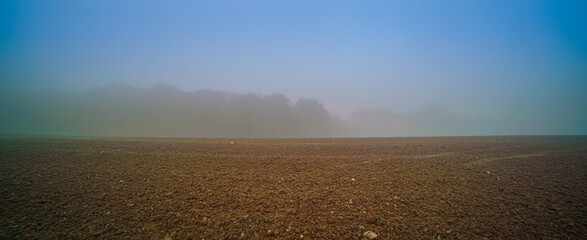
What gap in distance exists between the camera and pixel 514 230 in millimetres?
4031

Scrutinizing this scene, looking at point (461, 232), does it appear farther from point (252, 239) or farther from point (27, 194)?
point (27, 194)

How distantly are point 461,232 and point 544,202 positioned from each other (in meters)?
3.85

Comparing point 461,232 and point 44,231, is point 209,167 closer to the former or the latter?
point 44,231

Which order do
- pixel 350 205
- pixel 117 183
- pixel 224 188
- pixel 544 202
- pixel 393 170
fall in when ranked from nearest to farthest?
1. pixel 350 205
2. pixel 544 202
3. pixel 224 188
4. pixel 117 183
5. pixel 393 170

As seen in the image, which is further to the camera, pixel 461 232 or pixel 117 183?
pixel 117 183

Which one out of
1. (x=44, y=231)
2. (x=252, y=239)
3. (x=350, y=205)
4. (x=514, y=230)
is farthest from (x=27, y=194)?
(x=514, y=230)

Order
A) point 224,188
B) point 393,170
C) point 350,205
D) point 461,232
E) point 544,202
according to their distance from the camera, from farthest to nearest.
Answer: point 393,170 < point 224,188 < point 544,202 < point 350,205 < point 461,232

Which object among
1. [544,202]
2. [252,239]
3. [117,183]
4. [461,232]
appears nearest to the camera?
[252,239]

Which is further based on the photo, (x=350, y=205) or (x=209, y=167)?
(x=209, y=167)

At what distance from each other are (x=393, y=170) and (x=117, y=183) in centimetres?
1023

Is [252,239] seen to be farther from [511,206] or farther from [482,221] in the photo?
[511,206]

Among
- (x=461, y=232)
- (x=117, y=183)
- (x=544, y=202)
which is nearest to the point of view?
(x=461, y=232)

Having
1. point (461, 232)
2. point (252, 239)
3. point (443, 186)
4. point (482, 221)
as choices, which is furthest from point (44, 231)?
point (443, 186)

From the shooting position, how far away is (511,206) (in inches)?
204
